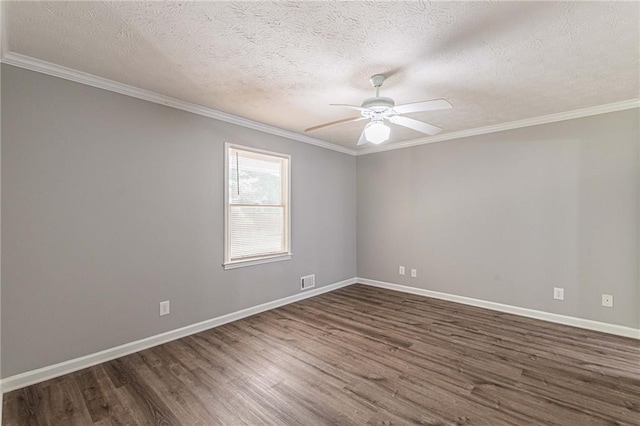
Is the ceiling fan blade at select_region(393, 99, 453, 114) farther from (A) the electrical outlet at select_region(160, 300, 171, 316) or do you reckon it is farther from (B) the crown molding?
(A) the electrical outlet at select_region(160, 300, 171, 316)

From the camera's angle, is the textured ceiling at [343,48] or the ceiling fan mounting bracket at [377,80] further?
the ceiling fan mounting bracket at [377,80]

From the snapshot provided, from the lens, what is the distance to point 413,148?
4.73 metres

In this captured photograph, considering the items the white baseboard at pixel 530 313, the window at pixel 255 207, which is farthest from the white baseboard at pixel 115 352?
the white baseboard at pixel 530 313

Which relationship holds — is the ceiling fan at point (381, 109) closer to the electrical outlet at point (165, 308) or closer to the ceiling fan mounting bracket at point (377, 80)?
the ceiling fan mounting bracket at point (377, 80)

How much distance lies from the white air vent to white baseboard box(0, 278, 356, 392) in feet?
1.63

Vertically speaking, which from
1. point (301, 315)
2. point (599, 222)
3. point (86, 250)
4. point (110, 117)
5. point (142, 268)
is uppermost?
point (110, 117)

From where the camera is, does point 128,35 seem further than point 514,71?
No

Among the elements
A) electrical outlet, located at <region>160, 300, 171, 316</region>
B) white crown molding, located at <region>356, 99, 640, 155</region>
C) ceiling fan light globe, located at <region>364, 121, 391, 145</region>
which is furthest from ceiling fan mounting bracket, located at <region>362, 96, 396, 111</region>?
electrical outlet, located at <region>160, 300, 171, 316</region>

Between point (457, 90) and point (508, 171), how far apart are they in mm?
1713

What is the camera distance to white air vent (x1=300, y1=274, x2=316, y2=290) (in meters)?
4.47

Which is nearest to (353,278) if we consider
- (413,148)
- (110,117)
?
(413,148)

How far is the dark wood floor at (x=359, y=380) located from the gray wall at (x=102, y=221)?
1.19 ft

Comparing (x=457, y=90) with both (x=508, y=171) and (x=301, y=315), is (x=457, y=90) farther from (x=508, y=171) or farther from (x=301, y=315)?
(x=301, y=315)

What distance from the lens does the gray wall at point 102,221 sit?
221 cm
